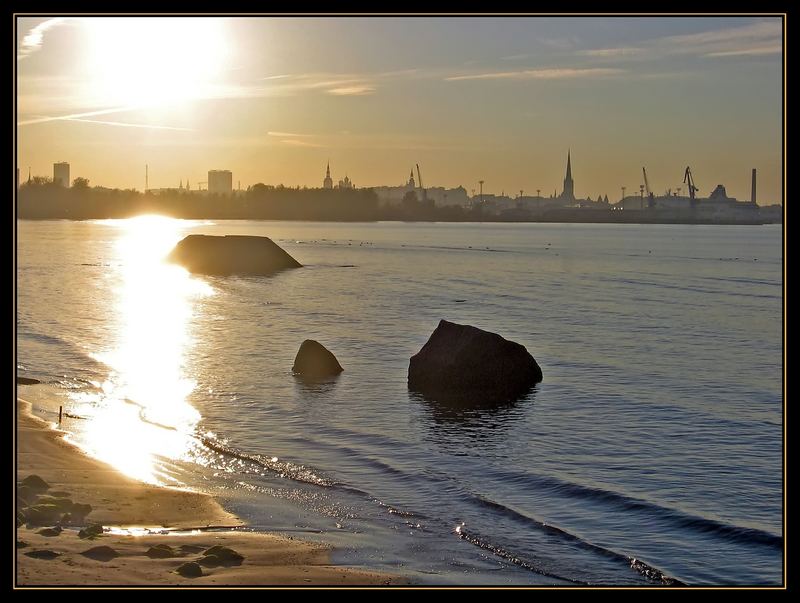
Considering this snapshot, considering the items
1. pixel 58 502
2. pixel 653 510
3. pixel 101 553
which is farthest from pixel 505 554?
pixel 58 502

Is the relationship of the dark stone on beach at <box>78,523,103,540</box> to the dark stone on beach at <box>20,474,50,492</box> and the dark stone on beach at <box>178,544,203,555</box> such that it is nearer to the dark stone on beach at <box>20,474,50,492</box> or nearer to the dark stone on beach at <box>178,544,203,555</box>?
the dark stone on beach at <box>178,544,203,555</box>

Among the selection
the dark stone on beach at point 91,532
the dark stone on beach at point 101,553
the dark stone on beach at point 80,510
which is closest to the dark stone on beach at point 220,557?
the dark stone on beach at point 101,553

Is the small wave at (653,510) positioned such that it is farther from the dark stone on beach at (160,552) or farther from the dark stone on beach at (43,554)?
the dark stone on beach at (43,554)

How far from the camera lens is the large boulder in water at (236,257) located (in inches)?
3410

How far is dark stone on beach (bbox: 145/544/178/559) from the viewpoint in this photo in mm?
13922

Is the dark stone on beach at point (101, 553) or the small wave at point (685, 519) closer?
the dark stone on beach at point (101, 553)

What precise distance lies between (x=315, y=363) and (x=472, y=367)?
6.68 m

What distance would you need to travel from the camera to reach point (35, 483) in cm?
1745

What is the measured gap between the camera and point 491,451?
2250cm

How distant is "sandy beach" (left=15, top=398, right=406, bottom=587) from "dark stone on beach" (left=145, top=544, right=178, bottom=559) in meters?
0.01

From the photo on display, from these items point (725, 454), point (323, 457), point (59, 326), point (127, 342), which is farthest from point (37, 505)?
point (59, 326)

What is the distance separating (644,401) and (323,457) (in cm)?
1181

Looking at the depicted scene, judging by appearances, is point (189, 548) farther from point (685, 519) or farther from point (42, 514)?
point (685, 519)

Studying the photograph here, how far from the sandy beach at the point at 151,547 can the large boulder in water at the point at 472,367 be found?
12012 mm
